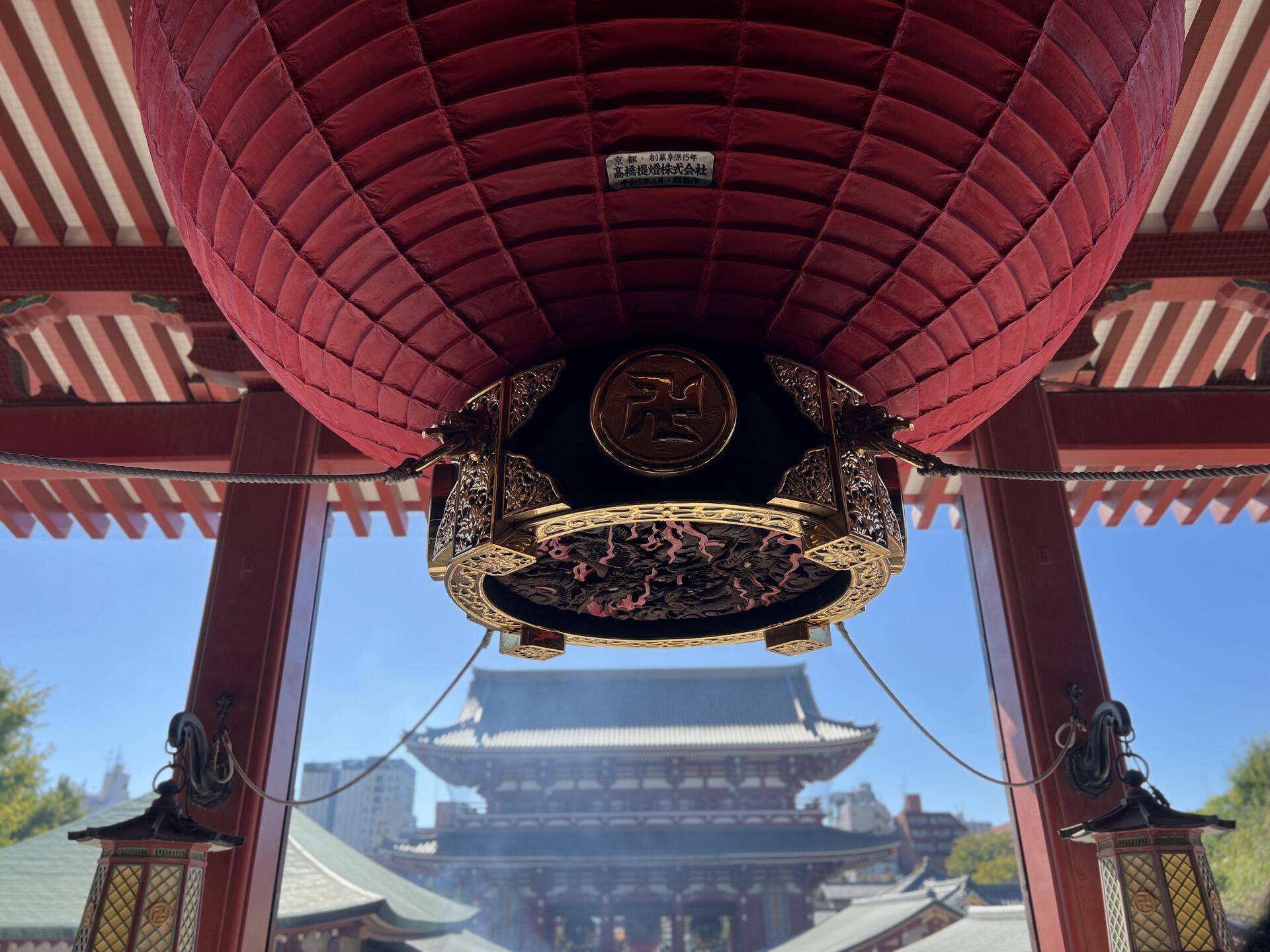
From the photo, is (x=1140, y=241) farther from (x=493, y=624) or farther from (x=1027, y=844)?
(x=493, y=624)

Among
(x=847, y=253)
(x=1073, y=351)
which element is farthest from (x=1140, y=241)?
(x=847, y=253)

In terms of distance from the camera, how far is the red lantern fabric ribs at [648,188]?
A: 85 cm

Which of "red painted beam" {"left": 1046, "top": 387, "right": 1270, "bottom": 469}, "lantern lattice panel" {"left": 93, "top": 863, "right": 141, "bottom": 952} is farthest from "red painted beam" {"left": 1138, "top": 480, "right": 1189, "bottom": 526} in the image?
"lantern lattice panel" {"left": 93, "top": 863, "right": 141, "bottom": 952}

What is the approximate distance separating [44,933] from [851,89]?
21.3ft

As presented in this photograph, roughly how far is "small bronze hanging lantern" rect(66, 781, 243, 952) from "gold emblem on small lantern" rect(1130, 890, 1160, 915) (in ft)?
6.70

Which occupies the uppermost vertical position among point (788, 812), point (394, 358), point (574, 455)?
point (788, 812)

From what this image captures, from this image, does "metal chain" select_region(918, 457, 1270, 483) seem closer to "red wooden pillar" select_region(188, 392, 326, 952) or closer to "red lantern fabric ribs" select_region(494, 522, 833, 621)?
"red lantern fabric ribs" select_region(494, 522, 833, 621)

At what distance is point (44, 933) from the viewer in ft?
17.9

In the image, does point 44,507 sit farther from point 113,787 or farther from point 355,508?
point 113,787

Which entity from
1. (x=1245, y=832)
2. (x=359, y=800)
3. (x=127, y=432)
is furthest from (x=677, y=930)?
(x=359, y=800)

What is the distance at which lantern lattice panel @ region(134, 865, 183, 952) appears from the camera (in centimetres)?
205

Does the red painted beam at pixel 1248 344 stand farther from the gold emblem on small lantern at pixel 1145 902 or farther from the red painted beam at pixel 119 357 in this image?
the red painted beam at pixel 119 357

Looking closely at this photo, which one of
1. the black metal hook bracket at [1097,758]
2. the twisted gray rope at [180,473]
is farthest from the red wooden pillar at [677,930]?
the twisted gray rope at [180,473]

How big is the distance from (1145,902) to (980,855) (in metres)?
25.7
